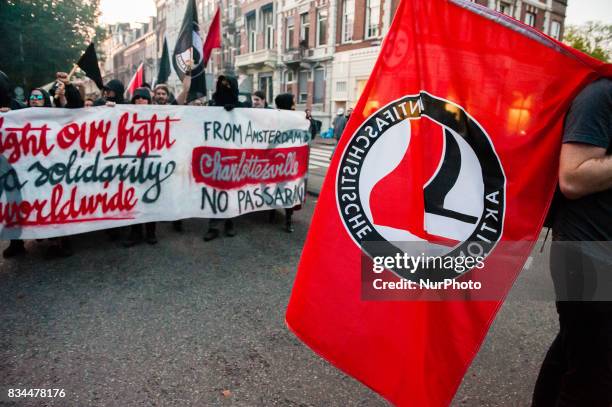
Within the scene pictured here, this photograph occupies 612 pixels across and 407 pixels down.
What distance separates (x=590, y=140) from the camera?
5.01 feet

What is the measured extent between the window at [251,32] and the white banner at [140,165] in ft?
104

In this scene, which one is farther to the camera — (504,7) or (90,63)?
(504,7)

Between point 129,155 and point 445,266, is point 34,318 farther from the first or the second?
point 445,266

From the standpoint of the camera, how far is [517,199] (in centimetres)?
167

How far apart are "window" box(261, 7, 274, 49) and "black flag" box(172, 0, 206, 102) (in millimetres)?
27504

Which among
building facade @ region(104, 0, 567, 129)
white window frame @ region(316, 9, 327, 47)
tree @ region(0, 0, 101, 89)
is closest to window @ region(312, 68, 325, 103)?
building facade @ region(104, 0, 567, 129)

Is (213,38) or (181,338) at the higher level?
(213,38)

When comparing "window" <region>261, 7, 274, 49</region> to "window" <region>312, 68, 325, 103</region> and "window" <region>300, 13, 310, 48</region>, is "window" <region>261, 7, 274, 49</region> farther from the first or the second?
"window" <region>312, 68, 325, 103</region>

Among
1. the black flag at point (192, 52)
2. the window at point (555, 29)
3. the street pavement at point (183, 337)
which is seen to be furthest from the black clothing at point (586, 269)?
the window at point (555, 29)

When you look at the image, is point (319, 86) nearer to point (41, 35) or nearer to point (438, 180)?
point (41, 35)

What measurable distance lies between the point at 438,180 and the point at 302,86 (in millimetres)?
29374

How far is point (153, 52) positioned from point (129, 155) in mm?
62232

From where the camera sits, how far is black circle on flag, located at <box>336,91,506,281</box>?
1702mm

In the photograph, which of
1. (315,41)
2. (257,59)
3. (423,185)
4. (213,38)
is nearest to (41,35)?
(257,59)
